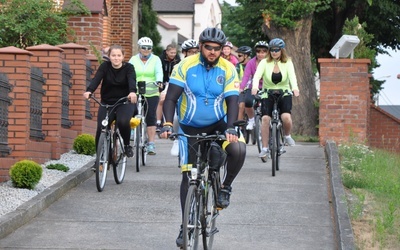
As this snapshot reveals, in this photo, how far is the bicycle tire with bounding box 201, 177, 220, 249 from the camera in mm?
9312

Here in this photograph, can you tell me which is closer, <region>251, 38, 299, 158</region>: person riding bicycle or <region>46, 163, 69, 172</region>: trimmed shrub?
<region>46, 163, 69, 172</region>: trimmed shrub

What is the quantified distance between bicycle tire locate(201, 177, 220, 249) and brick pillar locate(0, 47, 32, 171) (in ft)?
15.1

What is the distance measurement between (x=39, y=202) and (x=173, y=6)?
280ft

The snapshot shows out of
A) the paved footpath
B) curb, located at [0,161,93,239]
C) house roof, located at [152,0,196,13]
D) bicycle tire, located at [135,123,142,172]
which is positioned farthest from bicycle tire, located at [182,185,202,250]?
house roof, located at [152,0,196,13]

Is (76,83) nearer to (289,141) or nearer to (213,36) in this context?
(289,141)

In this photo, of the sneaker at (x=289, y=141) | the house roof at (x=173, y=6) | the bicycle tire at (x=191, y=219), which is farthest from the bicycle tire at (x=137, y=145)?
the house roof at (x=173, y=6)

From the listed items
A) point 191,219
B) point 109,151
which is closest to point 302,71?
point 109,151

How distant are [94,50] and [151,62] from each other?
4.77 m

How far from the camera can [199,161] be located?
9.20 m

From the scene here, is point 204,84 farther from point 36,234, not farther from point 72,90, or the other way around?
point 72,90

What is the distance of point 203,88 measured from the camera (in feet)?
31.2

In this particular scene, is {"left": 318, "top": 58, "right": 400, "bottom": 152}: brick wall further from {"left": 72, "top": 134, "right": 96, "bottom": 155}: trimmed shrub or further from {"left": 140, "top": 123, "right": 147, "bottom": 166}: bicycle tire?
{"left": 72, "top": 134, "right": 96, "bottom": 155}: trimmed shrub

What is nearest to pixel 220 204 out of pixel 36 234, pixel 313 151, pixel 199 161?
pixel 199 161

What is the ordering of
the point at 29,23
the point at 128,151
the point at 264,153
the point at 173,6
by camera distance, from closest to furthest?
the point at 128,151, the point at 264,153, the point at 29,23, the point at 173,6
